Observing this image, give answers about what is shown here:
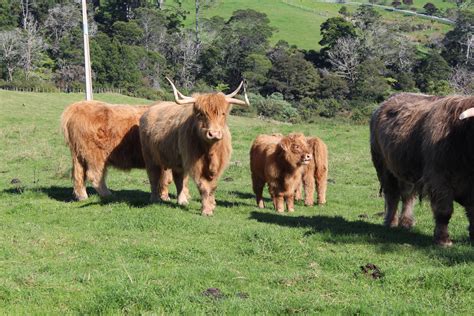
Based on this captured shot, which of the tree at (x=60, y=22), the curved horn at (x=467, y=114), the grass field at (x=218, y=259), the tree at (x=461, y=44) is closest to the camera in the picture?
the grass field at (x=218, y=259)

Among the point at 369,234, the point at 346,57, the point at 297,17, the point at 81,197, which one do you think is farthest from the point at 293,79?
the point at 369,234

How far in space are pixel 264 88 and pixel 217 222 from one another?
188ft

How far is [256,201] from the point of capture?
→ 1313cm

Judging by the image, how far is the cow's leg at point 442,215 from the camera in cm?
796

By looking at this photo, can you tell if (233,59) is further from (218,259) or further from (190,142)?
(218,259)

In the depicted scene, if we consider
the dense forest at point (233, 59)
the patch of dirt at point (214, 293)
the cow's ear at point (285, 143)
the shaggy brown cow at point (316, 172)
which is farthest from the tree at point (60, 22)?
the patch of dirt at point (214, 293)

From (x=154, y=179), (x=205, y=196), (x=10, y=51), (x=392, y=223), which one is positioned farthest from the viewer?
(x=10, y=51)

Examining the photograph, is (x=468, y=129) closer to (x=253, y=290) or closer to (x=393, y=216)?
(x=393, y=216)

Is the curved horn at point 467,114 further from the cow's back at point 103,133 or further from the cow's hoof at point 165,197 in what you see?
the cow's back at point 103,133

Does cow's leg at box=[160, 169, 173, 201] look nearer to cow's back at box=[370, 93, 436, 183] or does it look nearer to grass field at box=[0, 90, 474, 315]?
grass field at box=[0, 90, 474, 315]

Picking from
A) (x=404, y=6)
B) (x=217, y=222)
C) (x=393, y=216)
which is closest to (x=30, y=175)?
(x=217, y=222)

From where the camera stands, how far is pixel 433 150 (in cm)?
802

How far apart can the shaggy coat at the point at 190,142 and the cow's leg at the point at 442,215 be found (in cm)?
359

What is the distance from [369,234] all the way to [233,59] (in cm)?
6592
